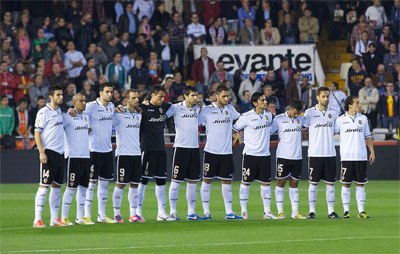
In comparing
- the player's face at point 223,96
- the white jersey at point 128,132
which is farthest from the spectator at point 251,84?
the white jersey at point 128,132

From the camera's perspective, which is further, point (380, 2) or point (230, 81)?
point (380, 2)

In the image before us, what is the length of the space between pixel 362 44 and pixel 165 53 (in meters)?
6.38

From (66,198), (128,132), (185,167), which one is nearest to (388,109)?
(185,167)

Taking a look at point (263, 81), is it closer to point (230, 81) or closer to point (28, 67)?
point (230, 81)

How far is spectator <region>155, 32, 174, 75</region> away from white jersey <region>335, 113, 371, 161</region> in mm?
14855

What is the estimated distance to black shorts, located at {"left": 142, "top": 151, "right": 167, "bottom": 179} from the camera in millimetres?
24266

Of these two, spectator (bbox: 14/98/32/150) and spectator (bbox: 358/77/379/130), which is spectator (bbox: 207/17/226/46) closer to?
spectator (bbox: 358/77/379/130)

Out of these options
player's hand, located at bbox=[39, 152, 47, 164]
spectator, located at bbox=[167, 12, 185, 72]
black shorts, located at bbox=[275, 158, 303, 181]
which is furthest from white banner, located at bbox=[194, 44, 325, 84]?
player's hand, located at bbox=[39, 152, 47, 164]

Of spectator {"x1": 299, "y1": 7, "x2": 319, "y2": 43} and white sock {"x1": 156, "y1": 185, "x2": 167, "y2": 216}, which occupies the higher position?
spectator {"x1": 299, "y1": 7, "x2": 319, "y2": 43}

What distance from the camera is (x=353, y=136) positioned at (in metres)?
25.0

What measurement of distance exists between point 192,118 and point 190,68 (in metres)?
15.4

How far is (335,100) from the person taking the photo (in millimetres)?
37500

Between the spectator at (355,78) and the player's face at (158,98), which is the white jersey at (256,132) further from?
the spectator at (355,78)

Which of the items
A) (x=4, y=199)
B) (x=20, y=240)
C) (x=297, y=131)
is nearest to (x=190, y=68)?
(x=4, y=199)
